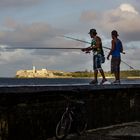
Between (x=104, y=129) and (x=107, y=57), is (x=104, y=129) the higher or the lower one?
the lower one

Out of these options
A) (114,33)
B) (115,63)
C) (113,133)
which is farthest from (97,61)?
(113,133)

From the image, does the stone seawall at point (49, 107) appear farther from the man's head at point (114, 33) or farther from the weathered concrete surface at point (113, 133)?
the man's head at point (114, 33)

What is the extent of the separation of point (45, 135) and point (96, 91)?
9.69ft

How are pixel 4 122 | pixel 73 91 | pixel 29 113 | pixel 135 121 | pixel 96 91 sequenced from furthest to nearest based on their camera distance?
pixel 135 121, pixel 96 91, pixel 73 91, pixel 29 113, pixel 4 122

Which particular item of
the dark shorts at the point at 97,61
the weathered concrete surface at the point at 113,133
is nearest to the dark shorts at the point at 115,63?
the dark shorts at the point at 97,61

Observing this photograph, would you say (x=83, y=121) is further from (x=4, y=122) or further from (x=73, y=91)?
(x=4, y=122)

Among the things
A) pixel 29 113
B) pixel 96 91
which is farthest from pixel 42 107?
pixel 96 91

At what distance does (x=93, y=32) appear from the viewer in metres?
16.7

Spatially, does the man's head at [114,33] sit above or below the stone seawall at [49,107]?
above

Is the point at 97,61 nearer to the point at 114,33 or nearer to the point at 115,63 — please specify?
the point at 115,63

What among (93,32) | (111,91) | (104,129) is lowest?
(104,129)

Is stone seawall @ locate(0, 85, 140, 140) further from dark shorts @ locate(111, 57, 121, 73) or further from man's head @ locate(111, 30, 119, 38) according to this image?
man's head @ locate(111, 30, 119, 38)

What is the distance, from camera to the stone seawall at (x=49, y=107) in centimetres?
1171

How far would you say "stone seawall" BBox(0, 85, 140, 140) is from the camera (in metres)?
11.7
